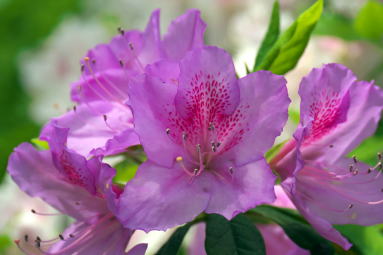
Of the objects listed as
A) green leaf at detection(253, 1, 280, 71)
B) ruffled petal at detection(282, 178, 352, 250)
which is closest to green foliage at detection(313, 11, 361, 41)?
green leaf at detection(253, 1, 280, 71)

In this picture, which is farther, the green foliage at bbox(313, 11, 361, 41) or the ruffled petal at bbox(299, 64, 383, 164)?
the green foliage at bbox(313, 11, 361, 41)

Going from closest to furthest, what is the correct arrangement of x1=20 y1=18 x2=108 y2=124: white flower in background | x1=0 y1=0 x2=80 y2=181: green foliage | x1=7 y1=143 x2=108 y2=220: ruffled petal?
x1=7 y1=143 x2=108 y2=220: ruffled petal → x1=20 y1=18 x2=108 y2=124: white flower in background → x1=0 y1=0 x2=80 y2=181: green foliage

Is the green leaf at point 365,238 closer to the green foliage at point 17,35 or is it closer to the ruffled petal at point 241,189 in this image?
the ruffled petal at point 241,189

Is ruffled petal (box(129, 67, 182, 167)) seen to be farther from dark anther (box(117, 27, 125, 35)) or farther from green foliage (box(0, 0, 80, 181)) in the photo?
green foliage (box(0, 0, 80, 181))

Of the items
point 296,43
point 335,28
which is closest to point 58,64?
point 335,28

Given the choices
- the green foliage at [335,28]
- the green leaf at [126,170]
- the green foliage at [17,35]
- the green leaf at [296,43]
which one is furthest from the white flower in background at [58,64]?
the green leaf at [296,43]

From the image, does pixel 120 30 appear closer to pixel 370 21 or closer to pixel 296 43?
pixel 296 43

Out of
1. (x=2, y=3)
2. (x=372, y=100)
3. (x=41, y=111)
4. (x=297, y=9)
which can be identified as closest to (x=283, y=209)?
(x=372, y=100)
